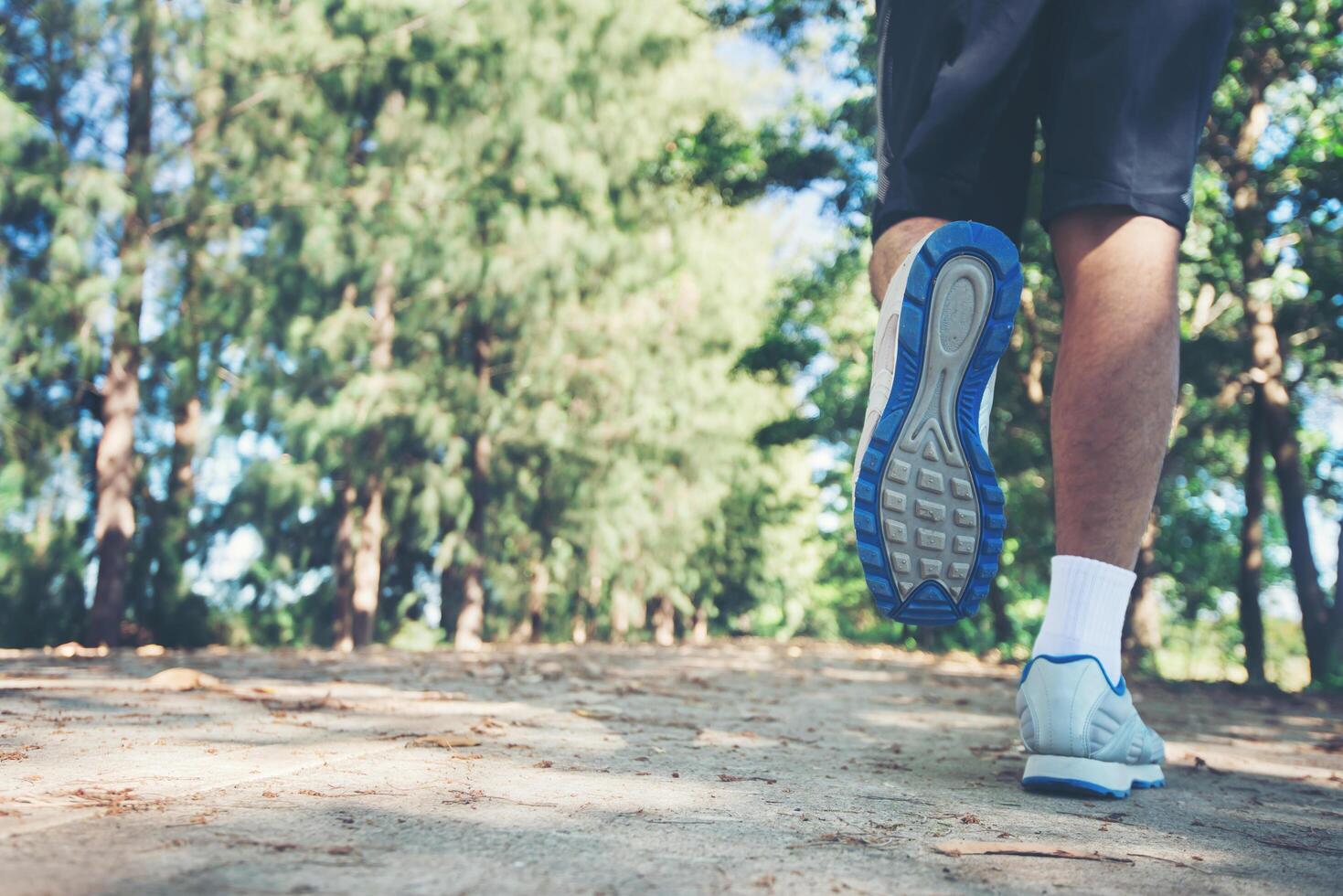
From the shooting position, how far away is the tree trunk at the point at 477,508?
1245 centimetres

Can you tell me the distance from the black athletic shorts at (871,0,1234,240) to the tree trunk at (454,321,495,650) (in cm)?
1084

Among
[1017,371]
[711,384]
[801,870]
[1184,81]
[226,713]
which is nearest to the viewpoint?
[801,870]

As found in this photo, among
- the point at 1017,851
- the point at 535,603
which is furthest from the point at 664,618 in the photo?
the point at 1017,851

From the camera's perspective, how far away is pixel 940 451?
1508 mm

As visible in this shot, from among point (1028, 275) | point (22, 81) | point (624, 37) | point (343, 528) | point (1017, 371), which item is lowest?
point (343, 528)

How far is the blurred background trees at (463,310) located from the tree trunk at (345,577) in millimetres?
51

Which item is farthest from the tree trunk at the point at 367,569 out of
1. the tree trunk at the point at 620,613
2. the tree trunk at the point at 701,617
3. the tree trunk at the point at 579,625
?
the tree trunk at the point at 701,617

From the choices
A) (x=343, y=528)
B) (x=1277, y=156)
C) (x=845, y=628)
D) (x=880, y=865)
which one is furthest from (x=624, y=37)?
(x=845, y=628)

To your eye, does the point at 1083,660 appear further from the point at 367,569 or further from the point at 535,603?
the point at 535,603

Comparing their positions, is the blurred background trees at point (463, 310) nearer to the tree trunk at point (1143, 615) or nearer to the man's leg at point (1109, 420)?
the tree trunk at point (1143, 615)

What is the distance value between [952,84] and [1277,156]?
685cm

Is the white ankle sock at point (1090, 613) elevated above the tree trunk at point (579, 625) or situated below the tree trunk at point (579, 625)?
above

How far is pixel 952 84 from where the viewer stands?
5.32 ft

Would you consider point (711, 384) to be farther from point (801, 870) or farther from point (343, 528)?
point (801, 870)
